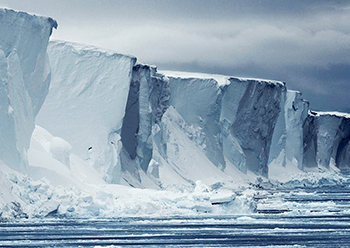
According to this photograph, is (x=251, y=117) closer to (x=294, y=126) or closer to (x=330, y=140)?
(x=294, y=126)

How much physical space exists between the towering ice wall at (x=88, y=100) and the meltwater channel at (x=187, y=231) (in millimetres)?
8821

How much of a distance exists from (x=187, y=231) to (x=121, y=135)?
16044 mm

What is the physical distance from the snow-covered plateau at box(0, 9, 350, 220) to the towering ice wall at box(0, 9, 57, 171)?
36 millimetres

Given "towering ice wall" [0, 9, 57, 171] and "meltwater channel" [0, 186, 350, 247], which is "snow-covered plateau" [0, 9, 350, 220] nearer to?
"towering ice wall" [0, 9, 57, 171]

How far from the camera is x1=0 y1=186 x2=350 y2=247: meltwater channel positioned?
12.9m

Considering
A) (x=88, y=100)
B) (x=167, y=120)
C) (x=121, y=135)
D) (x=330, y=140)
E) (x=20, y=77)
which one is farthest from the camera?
(x=330, y=140)

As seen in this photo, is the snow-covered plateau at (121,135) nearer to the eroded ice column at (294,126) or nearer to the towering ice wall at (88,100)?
the towering ice wall at (88,100)

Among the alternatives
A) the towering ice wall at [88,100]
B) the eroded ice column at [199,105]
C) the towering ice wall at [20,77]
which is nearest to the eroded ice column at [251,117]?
the eroded ice column at [199,105]

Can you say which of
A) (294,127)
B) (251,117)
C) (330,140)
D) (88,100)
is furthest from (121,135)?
(330,140)

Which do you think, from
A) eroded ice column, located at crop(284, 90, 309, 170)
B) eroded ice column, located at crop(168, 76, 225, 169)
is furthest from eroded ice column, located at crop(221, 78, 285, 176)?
eroded ice column, located at crop(284, 90, 309, 170)

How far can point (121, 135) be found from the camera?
3078 cm

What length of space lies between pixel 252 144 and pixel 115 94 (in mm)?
19307

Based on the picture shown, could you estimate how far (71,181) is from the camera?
812 inches

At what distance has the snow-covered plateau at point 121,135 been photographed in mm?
19609
